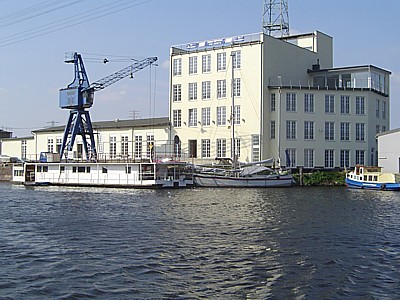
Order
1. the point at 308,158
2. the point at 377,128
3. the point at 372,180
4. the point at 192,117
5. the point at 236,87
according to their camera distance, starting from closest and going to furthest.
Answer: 1. the point at 372,180
2. the point at 308,158
3. the point at 236,87
4. the point at 377,128
5. the point at 192,117

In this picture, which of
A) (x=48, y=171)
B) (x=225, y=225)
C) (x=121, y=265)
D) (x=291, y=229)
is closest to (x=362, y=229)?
(x=291, y=229)

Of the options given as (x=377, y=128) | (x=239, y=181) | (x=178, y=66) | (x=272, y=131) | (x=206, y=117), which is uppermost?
(x=178, y=66)

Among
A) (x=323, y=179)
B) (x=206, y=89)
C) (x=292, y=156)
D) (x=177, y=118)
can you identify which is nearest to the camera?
(x=323, y=179)

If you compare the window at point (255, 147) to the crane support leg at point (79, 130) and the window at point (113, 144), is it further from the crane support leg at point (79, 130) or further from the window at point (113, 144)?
the window at point (113, 144)

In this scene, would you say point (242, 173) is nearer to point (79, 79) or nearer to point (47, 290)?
point (79, 79)

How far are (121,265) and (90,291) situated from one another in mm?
2892

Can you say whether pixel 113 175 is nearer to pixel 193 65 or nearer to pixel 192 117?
pixel 192 117

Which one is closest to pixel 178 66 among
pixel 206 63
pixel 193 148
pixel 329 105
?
pixel 206 63

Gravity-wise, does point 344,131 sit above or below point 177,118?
below

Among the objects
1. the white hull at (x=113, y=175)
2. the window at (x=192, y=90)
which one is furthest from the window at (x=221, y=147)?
the white hull at (x=113, y=175)

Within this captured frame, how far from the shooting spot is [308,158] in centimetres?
6562

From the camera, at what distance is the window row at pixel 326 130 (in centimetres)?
6550

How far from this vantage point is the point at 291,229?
1012 inches

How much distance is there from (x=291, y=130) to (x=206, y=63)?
1354cm
